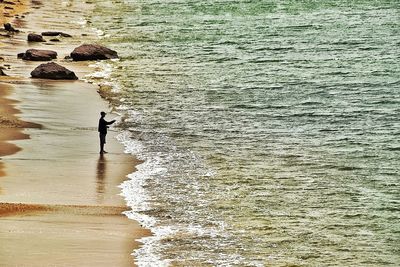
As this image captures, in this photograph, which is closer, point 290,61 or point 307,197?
point 307,197

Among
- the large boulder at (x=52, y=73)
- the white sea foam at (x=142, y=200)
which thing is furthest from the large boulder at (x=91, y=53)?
the white sea foam at (x=142, y=200)

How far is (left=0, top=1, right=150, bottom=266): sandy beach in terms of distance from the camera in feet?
70.3

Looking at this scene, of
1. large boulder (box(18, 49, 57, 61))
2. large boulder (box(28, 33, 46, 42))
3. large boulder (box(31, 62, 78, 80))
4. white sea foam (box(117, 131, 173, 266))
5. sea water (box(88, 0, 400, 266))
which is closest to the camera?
white sea foam (box(117, 131, 173, 266))

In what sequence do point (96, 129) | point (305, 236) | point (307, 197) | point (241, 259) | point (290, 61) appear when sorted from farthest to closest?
point (290, 61) → point (96, 129) → point (307, 197) → point (305, 236) → point (241, 259)

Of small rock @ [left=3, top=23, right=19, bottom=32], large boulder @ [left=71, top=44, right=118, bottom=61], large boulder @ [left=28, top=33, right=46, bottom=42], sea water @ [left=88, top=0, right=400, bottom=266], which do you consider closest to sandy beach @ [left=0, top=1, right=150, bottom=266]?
sea water @ [left=88, top=0, right=400, bottom=266]

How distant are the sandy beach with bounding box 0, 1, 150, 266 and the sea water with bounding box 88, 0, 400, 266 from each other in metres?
0.73

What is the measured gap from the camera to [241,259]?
21562 millimetres

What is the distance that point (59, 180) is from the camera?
27.9m

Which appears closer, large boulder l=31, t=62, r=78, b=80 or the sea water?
the sea water

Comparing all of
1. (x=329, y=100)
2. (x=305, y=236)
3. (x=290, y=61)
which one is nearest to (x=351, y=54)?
(x=290, y=61)

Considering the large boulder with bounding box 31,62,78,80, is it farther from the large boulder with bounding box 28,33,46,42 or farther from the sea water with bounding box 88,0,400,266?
the large boulder with bounding box 28,33,46,42

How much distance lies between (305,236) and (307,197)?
3.61 meters

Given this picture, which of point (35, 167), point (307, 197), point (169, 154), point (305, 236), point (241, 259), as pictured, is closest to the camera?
point (241, 259)

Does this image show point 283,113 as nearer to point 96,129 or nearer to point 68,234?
point 96,129
